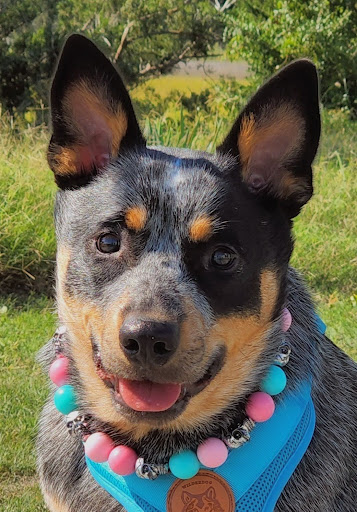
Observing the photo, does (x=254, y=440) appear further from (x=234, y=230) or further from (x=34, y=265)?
(x=34, y=265)

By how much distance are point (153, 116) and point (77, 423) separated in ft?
23.1

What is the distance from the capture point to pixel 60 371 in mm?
2666

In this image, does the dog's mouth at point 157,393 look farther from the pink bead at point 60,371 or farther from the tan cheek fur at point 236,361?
the pink bead at point 60,371

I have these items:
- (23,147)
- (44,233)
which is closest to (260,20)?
(23,147)

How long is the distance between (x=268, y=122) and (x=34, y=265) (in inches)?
140

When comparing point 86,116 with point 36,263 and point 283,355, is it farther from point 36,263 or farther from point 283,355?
point 36,263

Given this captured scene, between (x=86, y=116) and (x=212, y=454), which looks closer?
(x=212, y=454)

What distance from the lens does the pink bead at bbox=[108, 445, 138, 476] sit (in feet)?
7.83

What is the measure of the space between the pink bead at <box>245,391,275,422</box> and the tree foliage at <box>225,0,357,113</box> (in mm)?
8742

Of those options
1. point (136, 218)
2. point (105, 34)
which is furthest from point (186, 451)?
point (105, 34)

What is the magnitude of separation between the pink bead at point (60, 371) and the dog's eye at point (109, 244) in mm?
538

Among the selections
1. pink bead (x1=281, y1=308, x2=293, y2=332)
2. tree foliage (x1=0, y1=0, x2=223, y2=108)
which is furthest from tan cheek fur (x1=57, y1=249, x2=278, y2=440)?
tree foliage (x1=0, y1=0, x2=223, y2=108)

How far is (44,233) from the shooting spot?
579 cm

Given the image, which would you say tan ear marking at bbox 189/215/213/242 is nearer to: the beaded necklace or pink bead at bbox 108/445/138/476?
the beaded necklace
